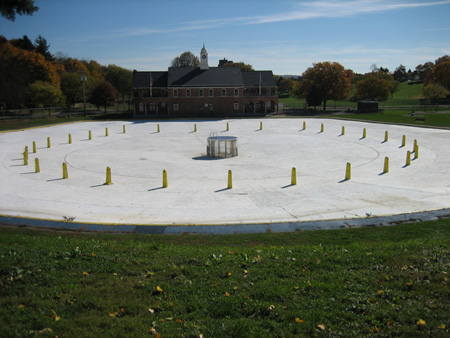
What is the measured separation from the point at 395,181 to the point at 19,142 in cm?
3430

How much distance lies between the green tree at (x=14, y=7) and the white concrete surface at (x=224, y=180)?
9821 mm

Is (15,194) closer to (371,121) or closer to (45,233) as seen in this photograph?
(45,233)

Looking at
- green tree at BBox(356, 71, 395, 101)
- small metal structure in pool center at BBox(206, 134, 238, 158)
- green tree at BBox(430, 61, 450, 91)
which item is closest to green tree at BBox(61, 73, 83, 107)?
green tree at BBox(356, 71, 395, 101)

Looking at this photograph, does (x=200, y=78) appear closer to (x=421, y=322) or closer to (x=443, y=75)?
(x=443, y=75)

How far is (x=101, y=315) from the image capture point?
6961 mm

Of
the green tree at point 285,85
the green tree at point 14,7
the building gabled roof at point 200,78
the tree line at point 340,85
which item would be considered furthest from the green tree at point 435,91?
the green tree at point 14,7

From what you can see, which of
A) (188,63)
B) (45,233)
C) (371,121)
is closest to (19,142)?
(45,233)

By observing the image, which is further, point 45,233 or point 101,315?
point 45,233

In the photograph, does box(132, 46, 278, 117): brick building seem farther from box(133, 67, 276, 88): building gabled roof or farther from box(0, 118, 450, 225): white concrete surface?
box(0, 118, 450, 225): white concrete surface

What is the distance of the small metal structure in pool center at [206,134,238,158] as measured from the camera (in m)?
30.2

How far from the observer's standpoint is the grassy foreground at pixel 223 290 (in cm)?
654

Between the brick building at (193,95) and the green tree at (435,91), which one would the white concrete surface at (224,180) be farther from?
the green tree at (435,91)

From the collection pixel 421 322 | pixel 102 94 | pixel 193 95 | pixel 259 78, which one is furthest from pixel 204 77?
pixel 421 322

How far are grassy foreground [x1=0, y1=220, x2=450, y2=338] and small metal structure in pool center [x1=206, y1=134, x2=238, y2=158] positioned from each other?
19321 millimetres
